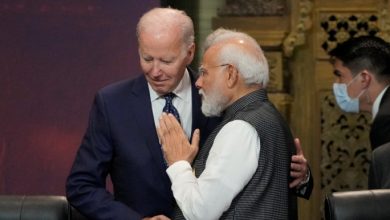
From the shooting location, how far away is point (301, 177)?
9.60 feet

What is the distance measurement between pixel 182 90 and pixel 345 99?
1.65 meters

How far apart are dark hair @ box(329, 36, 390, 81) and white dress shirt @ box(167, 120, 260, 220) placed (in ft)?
6.13

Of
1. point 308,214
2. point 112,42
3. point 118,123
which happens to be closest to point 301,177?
point 118,123

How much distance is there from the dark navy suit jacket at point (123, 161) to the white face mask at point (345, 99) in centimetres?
161

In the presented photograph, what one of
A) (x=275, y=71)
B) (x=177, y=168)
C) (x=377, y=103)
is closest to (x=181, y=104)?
(x=177, y=168)

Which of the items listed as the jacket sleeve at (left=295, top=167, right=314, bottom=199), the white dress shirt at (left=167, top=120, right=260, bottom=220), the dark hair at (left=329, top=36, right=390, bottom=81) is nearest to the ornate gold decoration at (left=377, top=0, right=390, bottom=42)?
the dark hair at (left=329, top=36, right=390, bottom=81)

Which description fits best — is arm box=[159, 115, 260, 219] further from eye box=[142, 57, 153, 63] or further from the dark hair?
the dark hair

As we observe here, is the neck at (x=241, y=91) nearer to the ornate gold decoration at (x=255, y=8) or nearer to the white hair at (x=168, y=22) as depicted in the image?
the white hair at (x=168, y=22)

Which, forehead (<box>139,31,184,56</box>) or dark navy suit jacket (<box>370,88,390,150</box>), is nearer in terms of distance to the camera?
forehead (<box>139,31,184,56</box>)

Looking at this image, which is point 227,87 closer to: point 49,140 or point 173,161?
point 173,161

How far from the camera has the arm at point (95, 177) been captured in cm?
295

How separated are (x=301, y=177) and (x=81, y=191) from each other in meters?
→ 0.66

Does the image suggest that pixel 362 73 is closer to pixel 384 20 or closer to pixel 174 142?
pixel 384 20

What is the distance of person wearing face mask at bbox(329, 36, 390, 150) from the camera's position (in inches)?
173
